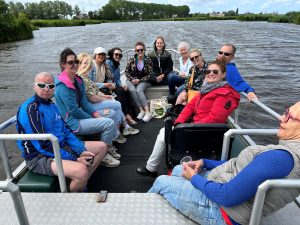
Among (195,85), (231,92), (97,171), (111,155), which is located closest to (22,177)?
(97,171)

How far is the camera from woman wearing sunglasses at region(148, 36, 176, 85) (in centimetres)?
579

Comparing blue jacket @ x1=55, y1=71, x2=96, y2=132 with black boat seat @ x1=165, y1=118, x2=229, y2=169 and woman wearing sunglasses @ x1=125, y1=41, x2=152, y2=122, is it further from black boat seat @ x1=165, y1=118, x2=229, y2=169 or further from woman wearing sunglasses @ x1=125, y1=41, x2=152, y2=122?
woman wearing sunglasses @ x1=125, y1=41, x2=152, y2=122

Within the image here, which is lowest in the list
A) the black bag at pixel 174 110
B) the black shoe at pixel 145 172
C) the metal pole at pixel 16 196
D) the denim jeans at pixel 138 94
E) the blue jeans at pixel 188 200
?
the black shoe at pixel 145 172

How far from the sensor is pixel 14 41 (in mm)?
34375

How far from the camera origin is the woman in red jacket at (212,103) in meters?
2.87

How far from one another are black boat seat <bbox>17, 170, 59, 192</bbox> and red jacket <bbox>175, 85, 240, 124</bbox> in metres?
1.59

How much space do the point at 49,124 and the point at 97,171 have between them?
117 centimetres

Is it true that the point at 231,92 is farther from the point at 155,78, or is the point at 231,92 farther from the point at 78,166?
the point at 155,78

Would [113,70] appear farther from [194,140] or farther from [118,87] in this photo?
[194,140]

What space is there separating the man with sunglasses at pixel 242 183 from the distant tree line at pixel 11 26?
3584cm

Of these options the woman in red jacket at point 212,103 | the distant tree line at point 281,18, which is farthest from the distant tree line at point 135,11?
the woman in red jacket at point 212,103

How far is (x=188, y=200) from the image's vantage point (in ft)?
6.37

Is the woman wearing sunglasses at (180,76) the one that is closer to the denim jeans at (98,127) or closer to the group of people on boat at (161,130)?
the group of people on boat at (161,130)

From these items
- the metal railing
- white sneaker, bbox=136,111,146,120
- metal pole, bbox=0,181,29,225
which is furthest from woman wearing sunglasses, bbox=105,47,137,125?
metal pole, bbox=0,181,29,225
